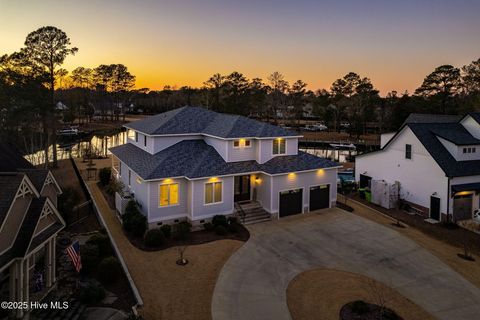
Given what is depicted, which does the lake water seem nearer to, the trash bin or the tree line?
the tree line

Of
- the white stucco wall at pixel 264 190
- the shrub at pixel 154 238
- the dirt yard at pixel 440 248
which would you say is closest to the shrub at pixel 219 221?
the shrub at pixel 154 238

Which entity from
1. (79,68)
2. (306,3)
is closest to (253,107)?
(79,68)

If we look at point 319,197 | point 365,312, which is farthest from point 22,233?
point 319,197

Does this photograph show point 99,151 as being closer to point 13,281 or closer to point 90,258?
point 90,258

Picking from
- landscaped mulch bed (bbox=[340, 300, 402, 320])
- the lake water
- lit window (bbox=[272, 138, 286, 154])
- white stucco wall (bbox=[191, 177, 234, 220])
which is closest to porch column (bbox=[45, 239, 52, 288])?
white stucco wall (bbox=[191, 177, 234, 220])

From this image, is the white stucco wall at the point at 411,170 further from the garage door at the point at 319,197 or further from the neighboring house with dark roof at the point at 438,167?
the garage door at the point at 319,197

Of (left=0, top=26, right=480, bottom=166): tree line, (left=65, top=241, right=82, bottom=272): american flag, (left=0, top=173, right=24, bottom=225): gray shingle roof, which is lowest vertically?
(left=65, top=241, right=82, bottom=272): american flag

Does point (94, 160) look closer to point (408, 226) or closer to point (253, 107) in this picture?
point (408, 226)
